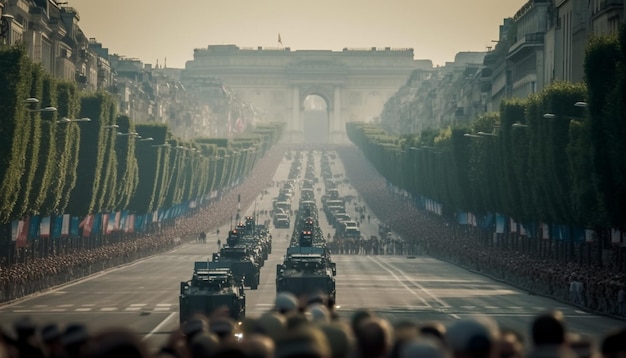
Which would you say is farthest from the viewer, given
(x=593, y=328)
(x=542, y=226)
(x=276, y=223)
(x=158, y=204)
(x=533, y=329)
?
(x=276, y=223)

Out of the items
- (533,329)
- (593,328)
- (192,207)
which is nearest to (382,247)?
(192,207)

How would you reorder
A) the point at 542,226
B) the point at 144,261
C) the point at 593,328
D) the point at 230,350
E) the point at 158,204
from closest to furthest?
the point at 230,350 → the point at 593,328 → the point at 542,226 → the point at 144,261 → the point at 158,204

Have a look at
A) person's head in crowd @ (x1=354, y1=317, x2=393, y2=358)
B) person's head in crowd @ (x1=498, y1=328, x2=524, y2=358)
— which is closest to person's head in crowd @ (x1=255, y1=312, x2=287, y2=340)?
person's head in crowd @ (x1=354, y1=317, x2=393, y2=358)

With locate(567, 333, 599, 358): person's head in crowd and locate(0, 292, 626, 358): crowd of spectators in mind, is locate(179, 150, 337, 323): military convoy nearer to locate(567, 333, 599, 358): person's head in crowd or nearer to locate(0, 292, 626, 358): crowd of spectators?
locate(0, 292, 626, 358): crowd of spectators

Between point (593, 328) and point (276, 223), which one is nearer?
point (593, 328)

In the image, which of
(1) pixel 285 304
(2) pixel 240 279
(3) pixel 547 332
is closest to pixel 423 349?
(3) pixel 547 332

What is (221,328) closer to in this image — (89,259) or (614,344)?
(614,344)

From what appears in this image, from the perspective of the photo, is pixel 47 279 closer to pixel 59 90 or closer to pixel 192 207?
pixel 59 90
